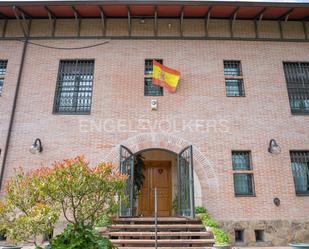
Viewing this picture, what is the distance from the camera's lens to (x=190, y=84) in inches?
376

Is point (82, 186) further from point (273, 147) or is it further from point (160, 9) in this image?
point (160, 9)

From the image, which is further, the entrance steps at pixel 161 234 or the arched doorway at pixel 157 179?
the arched doorway at pixel 157 179

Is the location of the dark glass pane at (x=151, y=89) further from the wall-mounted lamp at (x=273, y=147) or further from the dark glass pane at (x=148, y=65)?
the wall-mounted lamp at (x=273, y=147)

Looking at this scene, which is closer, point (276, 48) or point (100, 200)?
point (100, 200)

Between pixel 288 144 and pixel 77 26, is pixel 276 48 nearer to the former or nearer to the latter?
pixel 288 144

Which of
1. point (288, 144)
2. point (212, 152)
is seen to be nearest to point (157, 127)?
point (212, 152)

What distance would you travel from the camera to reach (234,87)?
9.83 meters

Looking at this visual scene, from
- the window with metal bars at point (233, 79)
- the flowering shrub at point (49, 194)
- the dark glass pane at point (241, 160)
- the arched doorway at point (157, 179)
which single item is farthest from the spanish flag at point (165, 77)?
the flowering shrub at point (49, 194)

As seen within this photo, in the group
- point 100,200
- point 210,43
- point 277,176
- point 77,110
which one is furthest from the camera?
point 210,43

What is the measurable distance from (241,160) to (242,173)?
0.45 m

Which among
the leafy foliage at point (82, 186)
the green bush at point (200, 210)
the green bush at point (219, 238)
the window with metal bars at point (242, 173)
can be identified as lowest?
the green bush at point (219, 238)

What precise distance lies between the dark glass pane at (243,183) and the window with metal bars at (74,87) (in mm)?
5446

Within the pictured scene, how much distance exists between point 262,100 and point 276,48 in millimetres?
2261

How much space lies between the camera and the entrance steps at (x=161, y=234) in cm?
656
